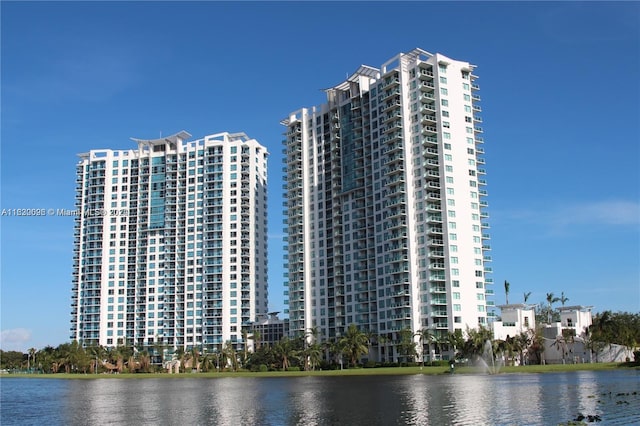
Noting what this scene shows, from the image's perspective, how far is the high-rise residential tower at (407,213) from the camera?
16525 centimetres

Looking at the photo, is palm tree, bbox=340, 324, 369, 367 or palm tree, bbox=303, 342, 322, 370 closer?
palm tree, bbox=340, 324, 369, 367

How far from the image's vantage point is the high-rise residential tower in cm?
16525

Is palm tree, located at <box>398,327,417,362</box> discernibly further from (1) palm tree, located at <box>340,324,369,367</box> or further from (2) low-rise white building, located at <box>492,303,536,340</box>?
(2) low-rise white building, located at <box>492,303,536,340</box>

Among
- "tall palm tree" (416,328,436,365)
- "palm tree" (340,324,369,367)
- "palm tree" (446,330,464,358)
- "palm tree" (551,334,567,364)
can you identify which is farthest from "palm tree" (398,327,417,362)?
"palm tree" (551,334,567,364)

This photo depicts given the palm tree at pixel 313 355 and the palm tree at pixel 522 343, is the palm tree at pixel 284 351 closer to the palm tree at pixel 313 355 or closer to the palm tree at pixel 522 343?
the palm tree at pixel 313 355

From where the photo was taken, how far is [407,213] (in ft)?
567

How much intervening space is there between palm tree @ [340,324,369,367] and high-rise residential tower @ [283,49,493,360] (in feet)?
17.0

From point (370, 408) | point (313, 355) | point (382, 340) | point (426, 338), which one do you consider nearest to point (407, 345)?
point (426, 338)

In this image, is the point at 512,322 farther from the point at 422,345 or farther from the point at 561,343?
the point at 422,345

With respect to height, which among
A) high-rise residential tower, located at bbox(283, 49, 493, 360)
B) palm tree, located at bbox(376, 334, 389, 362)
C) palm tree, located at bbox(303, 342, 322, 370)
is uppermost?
high-rise residential tower, located at bbox(283, 49, 493, 360)

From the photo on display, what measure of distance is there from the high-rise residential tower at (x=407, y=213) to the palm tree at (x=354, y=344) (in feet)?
17.0

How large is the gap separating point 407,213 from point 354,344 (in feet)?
116

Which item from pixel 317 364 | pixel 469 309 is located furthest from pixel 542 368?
pixel 317 364

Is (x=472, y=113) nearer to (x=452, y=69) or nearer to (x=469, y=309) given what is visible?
(x=452, y=69)
